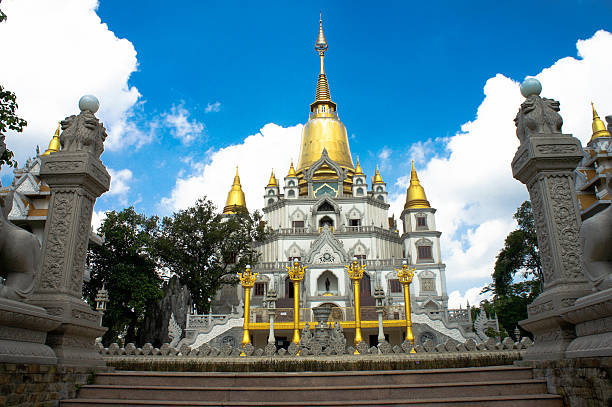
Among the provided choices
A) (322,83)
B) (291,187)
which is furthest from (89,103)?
(322,83)

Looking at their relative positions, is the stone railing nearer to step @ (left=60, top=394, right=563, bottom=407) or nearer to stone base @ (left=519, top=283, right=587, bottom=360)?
stone base @ (left=519, top=283, right=587, bottom=360)

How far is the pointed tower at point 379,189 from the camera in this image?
51.5 m

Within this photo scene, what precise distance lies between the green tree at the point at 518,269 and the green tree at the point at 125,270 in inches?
1156

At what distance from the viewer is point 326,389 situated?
7109 mm

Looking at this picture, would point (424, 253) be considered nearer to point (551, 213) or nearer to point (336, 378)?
point (551, 213)

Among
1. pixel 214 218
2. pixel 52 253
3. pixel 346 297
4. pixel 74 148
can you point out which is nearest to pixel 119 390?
pixel 52 253

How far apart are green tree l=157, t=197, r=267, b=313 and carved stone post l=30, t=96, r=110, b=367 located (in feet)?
80.3

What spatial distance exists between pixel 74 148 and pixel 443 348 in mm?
8493

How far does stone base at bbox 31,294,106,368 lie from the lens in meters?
7.16

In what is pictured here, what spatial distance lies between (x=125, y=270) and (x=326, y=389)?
1065 inches

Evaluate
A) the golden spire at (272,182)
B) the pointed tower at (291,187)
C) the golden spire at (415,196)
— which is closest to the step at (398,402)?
the golden spire at (415,196)

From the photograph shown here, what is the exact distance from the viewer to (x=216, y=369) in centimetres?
969

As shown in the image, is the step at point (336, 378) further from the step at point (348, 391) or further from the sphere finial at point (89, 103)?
the sphere finial at point (89, 103)

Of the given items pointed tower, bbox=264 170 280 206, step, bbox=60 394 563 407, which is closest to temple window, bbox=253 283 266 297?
pointed tower, bbox=264 170 280 206
